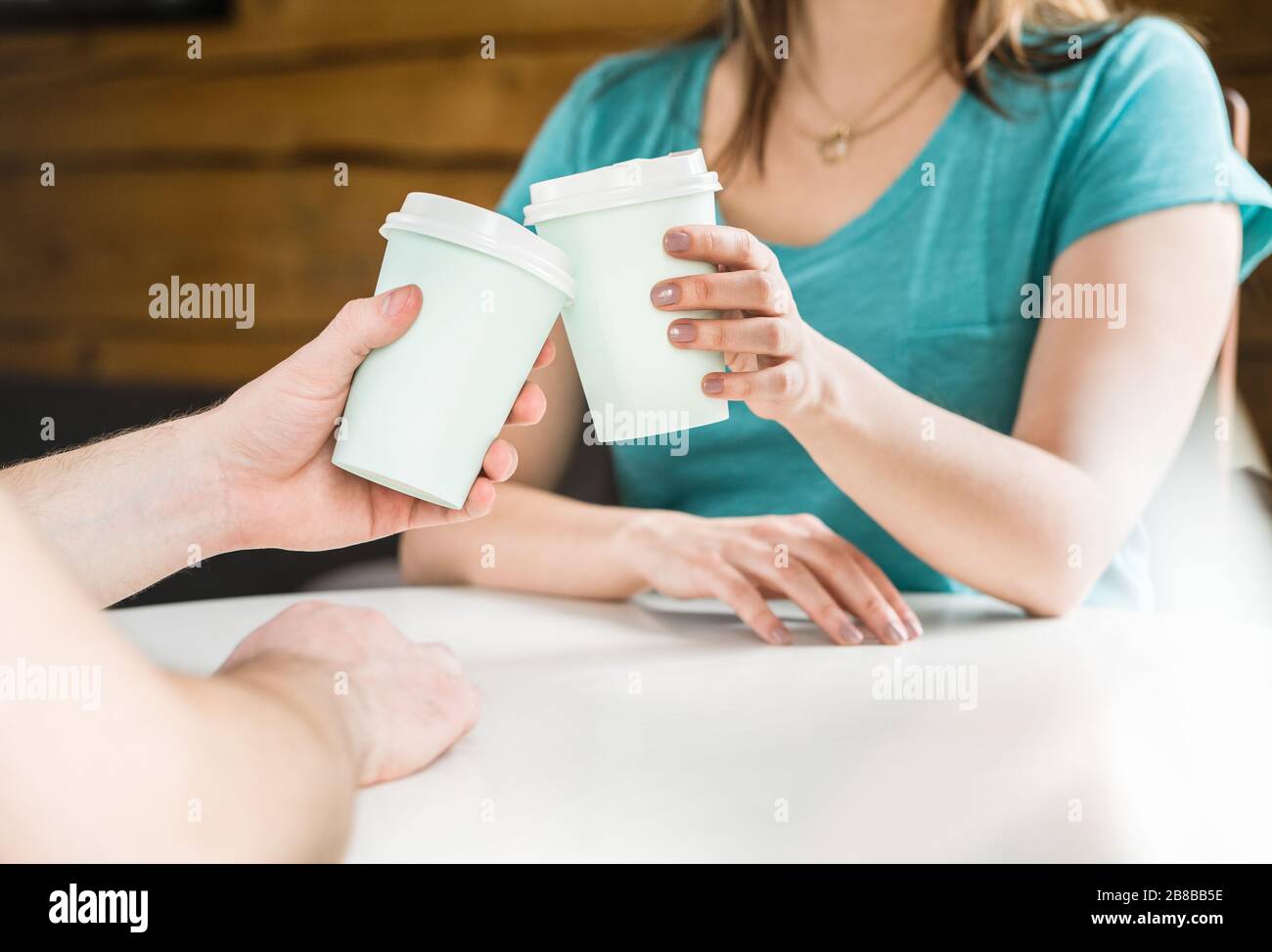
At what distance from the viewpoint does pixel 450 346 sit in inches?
24.7

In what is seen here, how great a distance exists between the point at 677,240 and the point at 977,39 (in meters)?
0.76

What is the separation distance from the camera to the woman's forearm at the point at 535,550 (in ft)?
3.42

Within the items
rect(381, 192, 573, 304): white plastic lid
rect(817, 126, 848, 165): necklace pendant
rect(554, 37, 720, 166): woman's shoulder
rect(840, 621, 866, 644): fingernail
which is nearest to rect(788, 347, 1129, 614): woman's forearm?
rect(840, 621, 866, 644): fingernail

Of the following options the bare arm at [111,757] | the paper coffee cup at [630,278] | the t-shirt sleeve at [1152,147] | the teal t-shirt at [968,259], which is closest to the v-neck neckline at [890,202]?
the teal t-shirt at [968,259]

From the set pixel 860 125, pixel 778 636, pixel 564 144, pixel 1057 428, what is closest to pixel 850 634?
pixel 778 636

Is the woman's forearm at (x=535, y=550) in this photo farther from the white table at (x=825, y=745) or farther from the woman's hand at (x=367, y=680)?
the woman's hand at (x=367, y=680)

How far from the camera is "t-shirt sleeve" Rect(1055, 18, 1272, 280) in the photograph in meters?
1.06

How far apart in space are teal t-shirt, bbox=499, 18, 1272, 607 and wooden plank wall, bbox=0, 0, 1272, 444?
1.05 meters

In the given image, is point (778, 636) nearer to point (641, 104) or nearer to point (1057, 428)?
point (1057, 428)

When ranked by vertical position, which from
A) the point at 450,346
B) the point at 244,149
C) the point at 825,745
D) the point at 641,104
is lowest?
the point at 825,745
